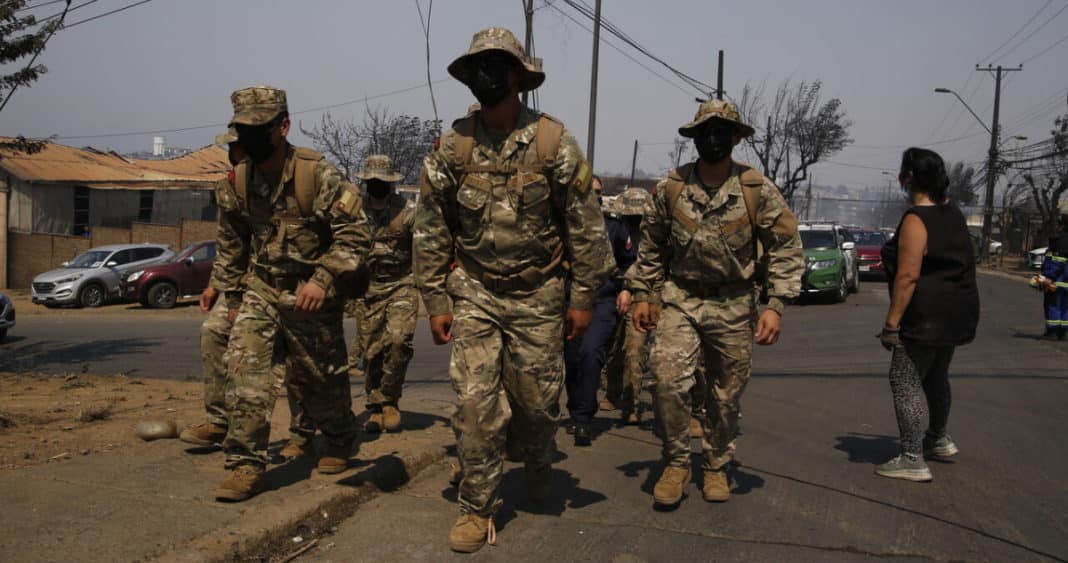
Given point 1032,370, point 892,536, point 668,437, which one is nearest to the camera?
point 892,536

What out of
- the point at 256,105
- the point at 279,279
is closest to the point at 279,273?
the point at 279,279

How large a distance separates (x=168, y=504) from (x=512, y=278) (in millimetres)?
1958

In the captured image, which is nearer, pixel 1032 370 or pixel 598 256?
pixel 598 256

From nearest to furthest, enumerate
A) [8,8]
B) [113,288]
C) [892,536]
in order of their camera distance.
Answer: [892,536] → [8,8] → [113,288]

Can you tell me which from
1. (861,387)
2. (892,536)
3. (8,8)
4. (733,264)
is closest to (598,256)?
(733,264)

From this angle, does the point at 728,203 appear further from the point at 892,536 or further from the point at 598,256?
the point at 892,536

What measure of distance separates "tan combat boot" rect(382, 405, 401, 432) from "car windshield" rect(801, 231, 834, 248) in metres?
17.3

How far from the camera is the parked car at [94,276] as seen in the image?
22.5 meters

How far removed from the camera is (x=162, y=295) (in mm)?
22609

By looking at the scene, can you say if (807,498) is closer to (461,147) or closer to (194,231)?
(461,147)

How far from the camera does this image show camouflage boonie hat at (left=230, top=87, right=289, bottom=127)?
4613 millimetres

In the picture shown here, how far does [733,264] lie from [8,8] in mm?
8000

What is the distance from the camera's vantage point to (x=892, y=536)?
428 cm

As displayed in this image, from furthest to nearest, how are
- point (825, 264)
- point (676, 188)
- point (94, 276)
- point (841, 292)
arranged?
1. point (94, 276)
2. point (841, 292)
3. point (825, 264)
4. point (676, 188)
